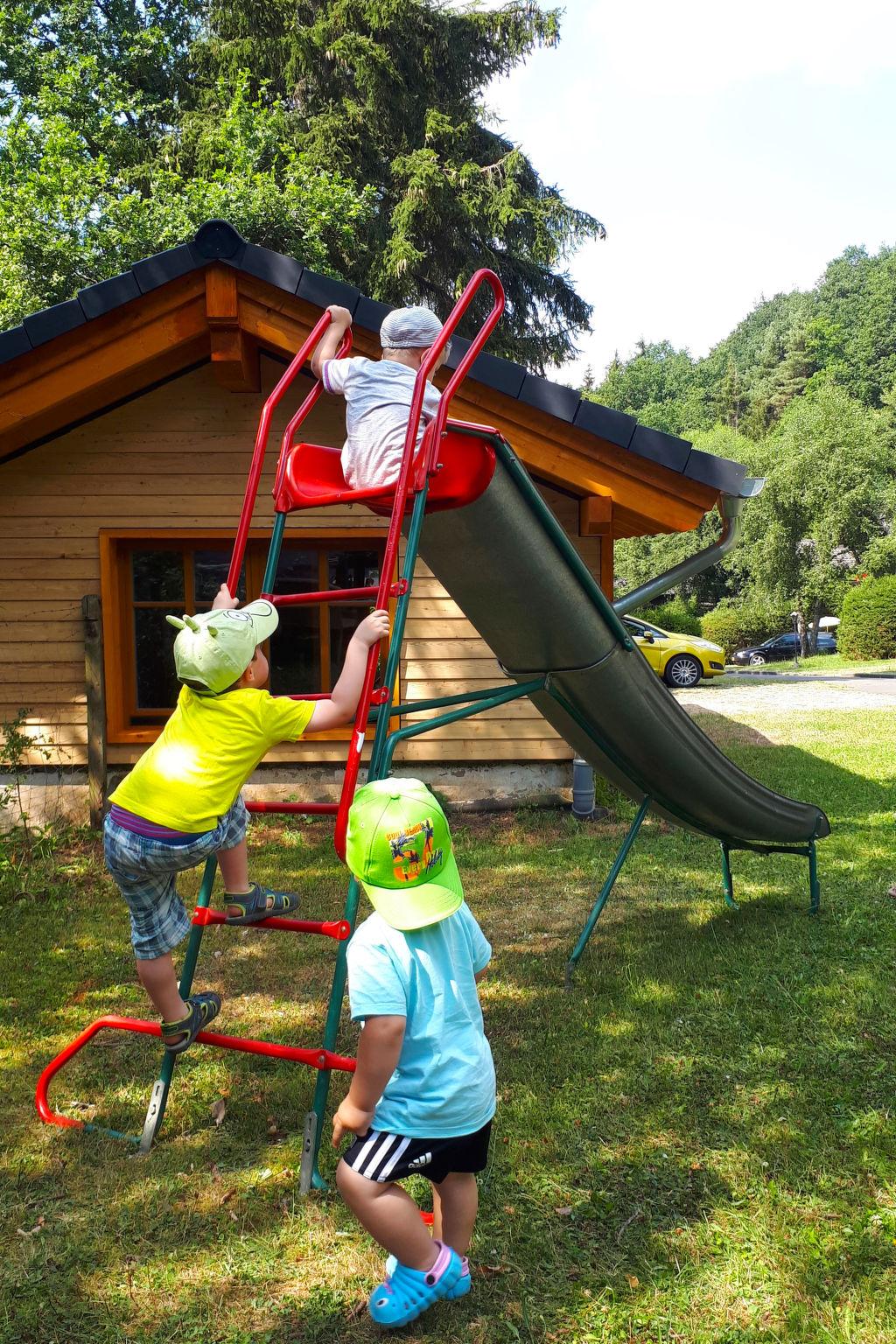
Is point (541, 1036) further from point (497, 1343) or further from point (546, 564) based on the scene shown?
point (546, 564)

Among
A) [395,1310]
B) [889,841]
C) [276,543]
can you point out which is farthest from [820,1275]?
[889,841]

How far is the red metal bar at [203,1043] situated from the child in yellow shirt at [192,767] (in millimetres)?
113

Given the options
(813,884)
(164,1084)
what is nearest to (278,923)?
(164,1084)

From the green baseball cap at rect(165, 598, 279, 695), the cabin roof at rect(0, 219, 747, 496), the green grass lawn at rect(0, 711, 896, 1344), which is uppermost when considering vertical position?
the cabin roof at rect(0, 219, 747, 496)

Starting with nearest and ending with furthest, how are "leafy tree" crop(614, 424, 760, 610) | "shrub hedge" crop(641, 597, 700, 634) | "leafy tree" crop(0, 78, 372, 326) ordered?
"leafy tree" crop(0, 78, 372, 326)
"shrub hedge" crop(641, 597, 700, 634)
"leafy tree" crop(614, 424, 760, 610)

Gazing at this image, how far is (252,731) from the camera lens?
9.42ft

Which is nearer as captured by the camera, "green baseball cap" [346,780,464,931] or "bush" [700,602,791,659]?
"green baseball cap" [346,780,464,931]

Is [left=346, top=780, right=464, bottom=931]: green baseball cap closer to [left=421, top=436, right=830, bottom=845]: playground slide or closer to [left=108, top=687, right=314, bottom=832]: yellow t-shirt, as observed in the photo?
[left=108, top=687, right=314, bottom=832]: yellow t-shirt

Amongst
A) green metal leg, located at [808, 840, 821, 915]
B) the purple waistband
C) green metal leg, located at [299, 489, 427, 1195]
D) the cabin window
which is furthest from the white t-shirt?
the cabin window

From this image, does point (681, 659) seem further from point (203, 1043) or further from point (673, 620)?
point (203, 1043)

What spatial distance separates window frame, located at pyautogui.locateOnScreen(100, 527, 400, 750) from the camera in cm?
707

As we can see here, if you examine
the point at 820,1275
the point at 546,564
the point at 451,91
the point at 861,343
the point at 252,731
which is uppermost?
the point at 861,343

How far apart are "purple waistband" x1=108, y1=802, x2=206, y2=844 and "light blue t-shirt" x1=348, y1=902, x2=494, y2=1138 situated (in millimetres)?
948

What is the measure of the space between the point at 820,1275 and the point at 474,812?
16.8ft
